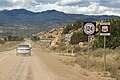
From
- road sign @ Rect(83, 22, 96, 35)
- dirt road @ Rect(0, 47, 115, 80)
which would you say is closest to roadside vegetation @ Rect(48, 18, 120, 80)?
dirt road @ Rect(0, 47, 115, 80)

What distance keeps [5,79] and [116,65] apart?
9145 millimetres

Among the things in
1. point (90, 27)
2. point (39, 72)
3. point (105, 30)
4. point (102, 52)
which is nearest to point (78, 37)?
point (102, 52)

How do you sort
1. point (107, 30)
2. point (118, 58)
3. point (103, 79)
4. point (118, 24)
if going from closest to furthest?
point (103, 79) < point (107, 30) < point (118, 58) < point (118, 24)

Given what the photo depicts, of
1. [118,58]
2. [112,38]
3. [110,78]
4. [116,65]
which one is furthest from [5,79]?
[112,38]

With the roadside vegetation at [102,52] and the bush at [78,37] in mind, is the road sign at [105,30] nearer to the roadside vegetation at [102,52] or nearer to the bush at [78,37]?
the roadside vegetation at [102,52]

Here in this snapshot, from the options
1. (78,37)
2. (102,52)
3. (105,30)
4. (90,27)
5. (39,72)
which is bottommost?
(39,72)

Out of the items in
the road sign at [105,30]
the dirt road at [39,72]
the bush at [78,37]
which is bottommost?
the dirt road at [39,72]

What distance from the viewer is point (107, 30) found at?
19984mm

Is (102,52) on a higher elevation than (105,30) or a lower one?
lower

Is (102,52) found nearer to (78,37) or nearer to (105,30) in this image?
(105,30)

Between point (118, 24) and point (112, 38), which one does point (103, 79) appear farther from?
point (118, 24)

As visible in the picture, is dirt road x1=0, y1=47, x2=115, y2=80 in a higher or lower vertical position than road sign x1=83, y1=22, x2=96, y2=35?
lower

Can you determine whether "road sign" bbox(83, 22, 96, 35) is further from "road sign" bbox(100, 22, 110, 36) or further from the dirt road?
the dirt road

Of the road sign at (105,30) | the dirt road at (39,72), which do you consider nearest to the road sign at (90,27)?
the road sign at (105,30)
